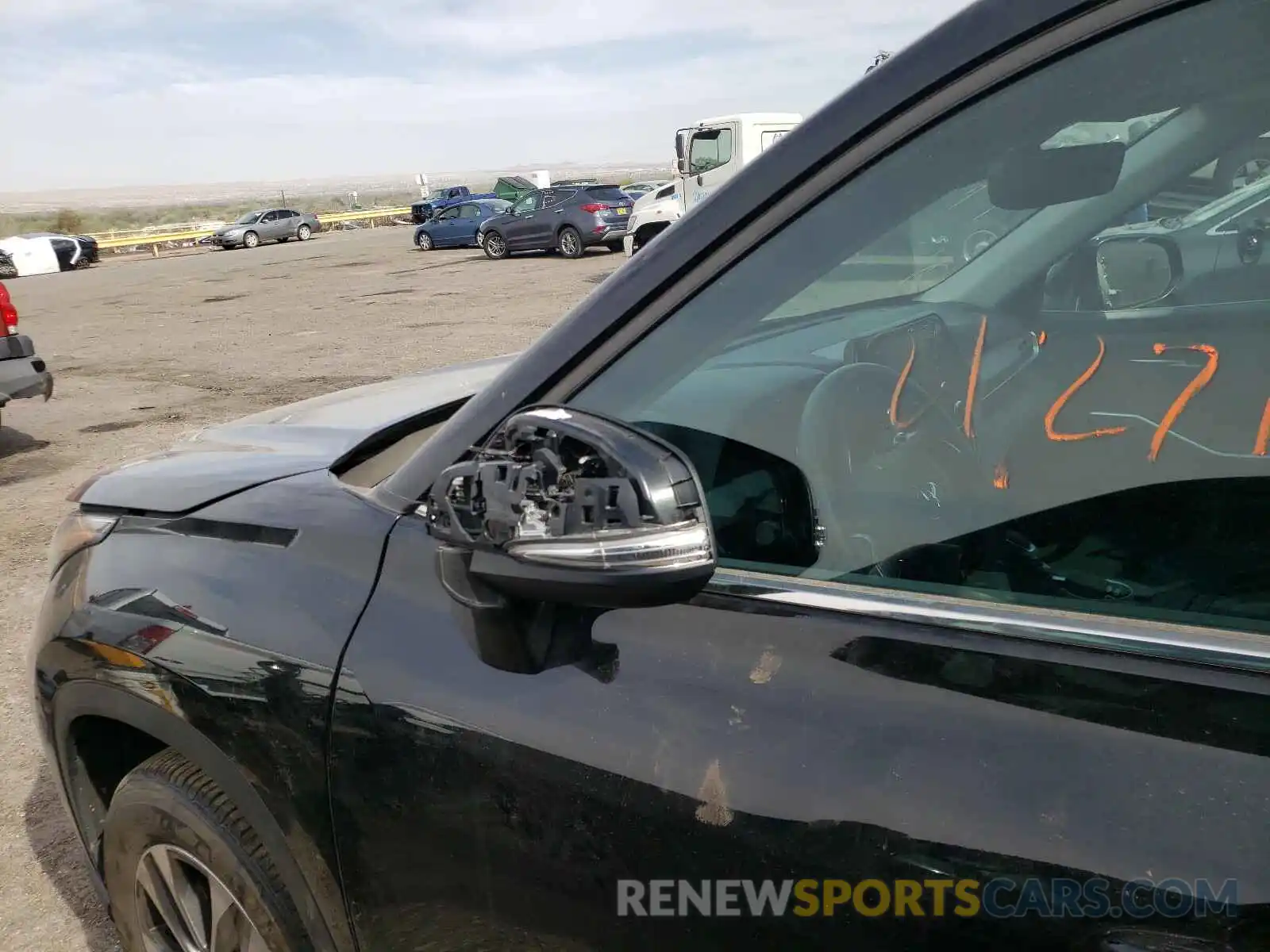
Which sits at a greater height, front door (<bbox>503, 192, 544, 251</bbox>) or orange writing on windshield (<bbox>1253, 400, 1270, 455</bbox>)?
front door (<bbox>503, 192, 544, 251</bbox>)

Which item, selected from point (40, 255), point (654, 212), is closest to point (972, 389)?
point (654, 212)

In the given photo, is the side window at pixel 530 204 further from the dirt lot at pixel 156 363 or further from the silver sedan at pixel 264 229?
the silver sedan at pixel 264 229

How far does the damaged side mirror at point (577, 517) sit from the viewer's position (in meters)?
1.11

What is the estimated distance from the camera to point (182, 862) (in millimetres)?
1850

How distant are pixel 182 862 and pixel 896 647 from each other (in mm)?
1491

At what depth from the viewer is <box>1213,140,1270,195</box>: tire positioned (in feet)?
3.93

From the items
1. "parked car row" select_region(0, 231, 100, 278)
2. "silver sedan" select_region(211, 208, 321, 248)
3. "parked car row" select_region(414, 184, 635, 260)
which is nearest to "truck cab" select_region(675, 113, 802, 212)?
"parked car row" select_region(414, 184, 635, 260)

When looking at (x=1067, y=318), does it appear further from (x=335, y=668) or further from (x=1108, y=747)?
(x=335, y=668)

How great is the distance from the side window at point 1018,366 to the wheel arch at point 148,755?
895 mm

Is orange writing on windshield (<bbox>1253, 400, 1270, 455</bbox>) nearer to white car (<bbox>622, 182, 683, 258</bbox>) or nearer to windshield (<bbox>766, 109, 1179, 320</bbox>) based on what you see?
windshield (<bbox>766, 109, 1179, 320</bbox>)

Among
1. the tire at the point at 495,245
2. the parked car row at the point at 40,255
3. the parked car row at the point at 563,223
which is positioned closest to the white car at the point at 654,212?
the parked car row at the point at 563,223

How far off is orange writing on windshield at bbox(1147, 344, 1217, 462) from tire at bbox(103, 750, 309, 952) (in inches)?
57.9

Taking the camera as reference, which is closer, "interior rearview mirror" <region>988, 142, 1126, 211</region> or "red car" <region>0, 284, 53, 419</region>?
"interior rearview mirror" <region>988, 142, 1126, 211</region>

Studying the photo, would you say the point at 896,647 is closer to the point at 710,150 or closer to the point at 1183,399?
the point at 1183,399
